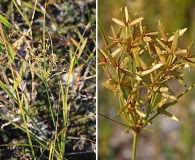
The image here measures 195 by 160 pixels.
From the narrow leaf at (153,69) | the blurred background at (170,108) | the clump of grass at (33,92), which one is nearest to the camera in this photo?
the narrow leaf at (153,69)

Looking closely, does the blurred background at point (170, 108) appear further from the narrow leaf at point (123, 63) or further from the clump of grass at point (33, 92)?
the narrow leaf at point (123, 63)

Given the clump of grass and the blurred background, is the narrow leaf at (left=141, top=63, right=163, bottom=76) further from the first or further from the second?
the blurred background

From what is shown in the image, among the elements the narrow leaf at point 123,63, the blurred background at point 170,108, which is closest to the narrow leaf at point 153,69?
the narrow leaf at point 123,63

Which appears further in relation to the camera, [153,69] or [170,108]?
[170,108]

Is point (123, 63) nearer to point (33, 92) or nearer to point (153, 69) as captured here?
point (153, 69)

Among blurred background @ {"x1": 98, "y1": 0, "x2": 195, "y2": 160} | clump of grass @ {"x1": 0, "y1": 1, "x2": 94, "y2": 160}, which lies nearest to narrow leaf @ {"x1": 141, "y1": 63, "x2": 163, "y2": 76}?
clump of grass @ {"x1": 0, "y1": 1, "x2": 94, "y2": 160}

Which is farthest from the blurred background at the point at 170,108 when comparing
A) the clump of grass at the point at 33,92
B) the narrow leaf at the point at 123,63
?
the narrow leaf at the point at 123,63

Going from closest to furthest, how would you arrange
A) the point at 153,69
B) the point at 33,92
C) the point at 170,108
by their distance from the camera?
the point at 153,69 → the point at 33,92 → the point at 170,108

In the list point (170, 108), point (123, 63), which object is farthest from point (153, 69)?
point (170, 108)

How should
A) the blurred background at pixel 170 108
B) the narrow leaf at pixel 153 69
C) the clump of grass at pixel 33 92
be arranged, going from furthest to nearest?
the blurred background at pixel 170 108, the clump of grass at pixel 33 92, the narrow leaf at pixel 153 69

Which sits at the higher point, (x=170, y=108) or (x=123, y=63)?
(x=123, y=63)

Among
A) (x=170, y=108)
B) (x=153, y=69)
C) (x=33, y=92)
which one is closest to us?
(x=153, y=69)

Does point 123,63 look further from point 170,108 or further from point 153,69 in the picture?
point 170,108

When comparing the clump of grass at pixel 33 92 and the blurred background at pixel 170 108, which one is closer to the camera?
the clump of grass at pixel 33 92
